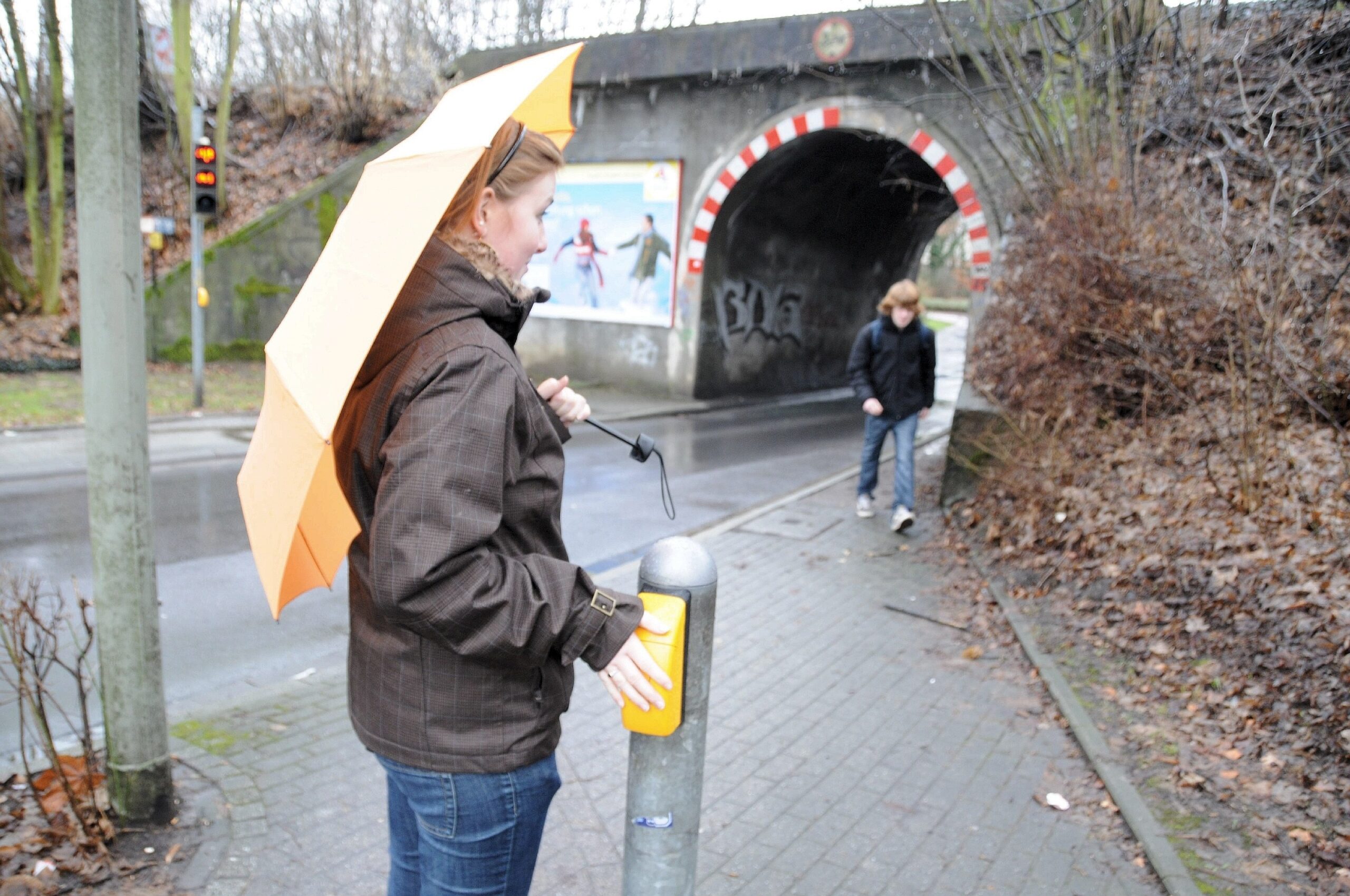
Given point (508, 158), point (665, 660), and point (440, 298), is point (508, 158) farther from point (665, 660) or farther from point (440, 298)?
point (665, 660)

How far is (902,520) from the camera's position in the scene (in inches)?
324

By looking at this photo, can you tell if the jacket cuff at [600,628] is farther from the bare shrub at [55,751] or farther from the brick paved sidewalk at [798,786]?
the bare shrub at [55,751]

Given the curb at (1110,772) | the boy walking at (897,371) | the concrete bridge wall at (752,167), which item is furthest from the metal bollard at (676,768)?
the concrete bridge wall at (752,167)

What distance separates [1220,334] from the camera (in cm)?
682

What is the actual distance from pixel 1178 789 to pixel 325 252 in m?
3.59

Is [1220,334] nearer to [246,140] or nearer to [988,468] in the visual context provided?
[988,468]

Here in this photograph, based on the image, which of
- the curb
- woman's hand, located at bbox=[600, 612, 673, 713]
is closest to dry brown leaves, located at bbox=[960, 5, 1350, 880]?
the curb

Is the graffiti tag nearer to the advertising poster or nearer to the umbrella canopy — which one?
the advertising poster

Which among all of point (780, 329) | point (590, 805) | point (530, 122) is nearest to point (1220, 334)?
point (590, 805)

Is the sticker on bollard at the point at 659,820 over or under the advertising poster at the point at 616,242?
under

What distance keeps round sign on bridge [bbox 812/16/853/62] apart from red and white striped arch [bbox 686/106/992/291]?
0.82 m

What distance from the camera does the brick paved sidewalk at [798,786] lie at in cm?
329

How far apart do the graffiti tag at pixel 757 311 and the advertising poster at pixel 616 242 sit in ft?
4.17

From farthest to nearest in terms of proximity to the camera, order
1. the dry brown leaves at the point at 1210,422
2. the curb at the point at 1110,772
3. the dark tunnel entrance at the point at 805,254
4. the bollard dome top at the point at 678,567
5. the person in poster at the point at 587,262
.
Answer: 1. the person in poster at the point at 587,262
2. the dark tunnel entrance at the point at 805,254
3. the dry brown leaves at the point at 1210,422
4. the curb at the point at 1110,772
5. the bollard dome top at the point at 678,567
